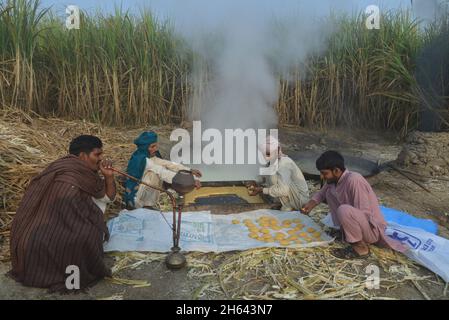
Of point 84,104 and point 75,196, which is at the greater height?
point 84,104

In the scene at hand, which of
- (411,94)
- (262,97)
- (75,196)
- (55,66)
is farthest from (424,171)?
(55,66)

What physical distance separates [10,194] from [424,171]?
4887mm

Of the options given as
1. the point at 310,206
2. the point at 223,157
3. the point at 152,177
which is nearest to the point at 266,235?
the point at 310,206

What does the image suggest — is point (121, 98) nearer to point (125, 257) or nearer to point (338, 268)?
point (125, 257)

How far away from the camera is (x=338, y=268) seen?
303 cm

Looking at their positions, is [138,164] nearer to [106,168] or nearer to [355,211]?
[106,168]

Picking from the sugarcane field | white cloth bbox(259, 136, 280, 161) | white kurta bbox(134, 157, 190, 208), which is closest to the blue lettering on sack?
the sugarcane field

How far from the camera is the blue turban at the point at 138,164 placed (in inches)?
156

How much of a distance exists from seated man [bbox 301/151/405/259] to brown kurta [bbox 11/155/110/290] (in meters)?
1.74

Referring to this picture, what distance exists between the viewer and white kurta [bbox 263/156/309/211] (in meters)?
3.99

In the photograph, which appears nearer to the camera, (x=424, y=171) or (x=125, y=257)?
(x=125, y=257)

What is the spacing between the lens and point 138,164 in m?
3.95

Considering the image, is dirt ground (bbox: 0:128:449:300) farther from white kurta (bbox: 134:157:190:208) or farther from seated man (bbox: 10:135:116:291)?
white kurta (bbox: 134:157:190:208)

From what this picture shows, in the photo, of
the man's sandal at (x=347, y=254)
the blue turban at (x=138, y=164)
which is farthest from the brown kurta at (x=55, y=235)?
the man's sandal at (x=347, y=254)
